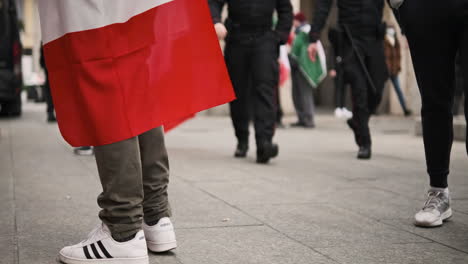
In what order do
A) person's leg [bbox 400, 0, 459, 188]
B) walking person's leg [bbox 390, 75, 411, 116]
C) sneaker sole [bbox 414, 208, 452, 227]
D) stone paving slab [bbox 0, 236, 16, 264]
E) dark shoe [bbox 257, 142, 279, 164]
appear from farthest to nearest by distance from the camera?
1. walking person's leg [bbox 390, 75, 411, 116]
2. dark shoe [bbox 257, 142, 279, 164]
3. sneaker sole [bbox 414, 208, 452, 227]
4. person's leg [bbox 400, 0, 459, 188]
5. stone paving slab [bbox 0, 236, 16, 264]

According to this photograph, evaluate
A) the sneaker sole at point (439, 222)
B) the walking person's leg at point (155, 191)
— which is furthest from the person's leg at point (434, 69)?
the walking person's leg at point (155, 191)

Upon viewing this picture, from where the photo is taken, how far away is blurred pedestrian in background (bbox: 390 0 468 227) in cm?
370

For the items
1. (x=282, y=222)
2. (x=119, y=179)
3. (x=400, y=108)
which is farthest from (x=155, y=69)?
(x=400, y=108)

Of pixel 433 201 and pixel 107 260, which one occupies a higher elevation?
pixel 107 260

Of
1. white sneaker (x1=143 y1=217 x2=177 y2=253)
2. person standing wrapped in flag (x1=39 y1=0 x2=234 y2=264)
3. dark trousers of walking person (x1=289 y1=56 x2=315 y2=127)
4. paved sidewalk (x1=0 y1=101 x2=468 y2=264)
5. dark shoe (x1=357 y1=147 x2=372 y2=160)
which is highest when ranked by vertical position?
person standing wrapped in flag (x1=39 y1=0 x2=234 y2=264)

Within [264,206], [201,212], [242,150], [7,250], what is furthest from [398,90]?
[7,250]

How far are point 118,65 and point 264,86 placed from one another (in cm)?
418

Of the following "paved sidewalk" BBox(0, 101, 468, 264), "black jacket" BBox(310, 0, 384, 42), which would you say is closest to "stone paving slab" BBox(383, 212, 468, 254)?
"paved sidewalk" BBox(0, 101, 468, 264)

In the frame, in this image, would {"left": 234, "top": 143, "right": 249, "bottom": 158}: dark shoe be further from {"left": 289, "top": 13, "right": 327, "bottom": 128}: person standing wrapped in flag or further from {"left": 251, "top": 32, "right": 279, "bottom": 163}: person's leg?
{"left": 289, "top": 13, "right": 327, "bottom": 128}: person standing wrapped in flag

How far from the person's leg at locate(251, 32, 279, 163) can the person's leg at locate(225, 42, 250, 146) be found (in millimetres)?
130

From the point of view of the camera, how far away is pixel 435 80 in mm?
3883

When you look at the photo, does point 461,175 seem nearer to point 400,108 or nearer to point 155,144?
point 155,144

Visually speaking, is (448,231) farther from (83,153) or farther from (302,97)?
(302,97)

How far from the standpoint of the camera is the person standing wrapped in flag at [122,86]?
9.85 feet
